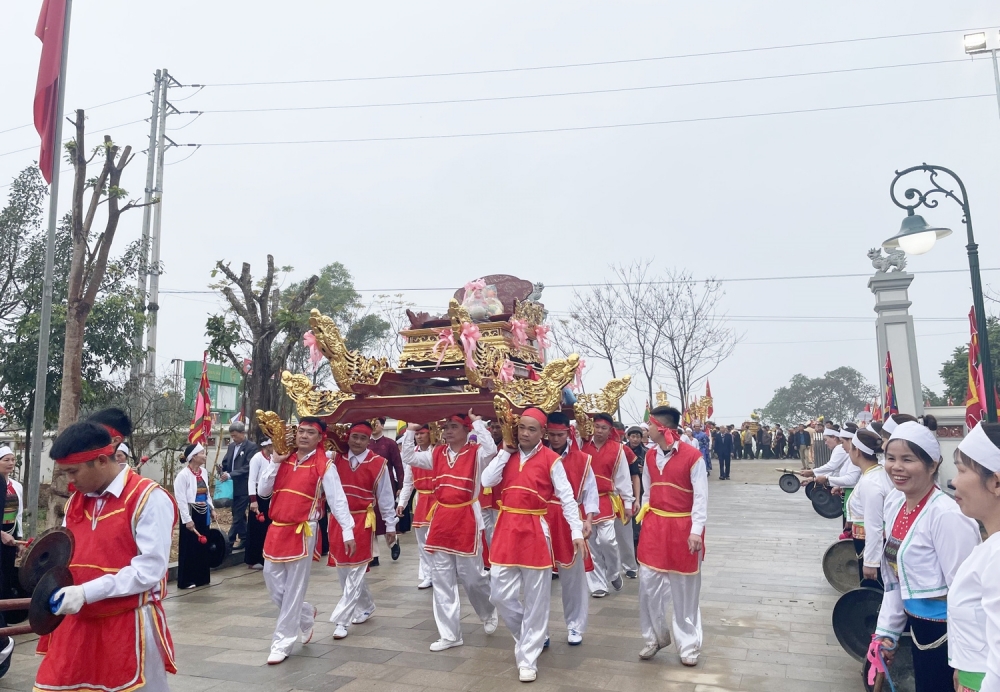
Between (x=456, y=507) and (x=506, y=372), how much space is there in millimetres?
1408

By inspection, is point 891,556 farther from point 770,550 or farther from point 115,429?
point 770,550

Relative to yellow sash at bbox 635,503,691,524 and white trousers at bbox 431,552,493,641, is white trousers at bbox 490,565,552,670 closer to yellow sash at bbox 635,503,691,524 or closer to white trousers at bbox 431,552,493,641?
white trousers at bbox 431,552,493,641


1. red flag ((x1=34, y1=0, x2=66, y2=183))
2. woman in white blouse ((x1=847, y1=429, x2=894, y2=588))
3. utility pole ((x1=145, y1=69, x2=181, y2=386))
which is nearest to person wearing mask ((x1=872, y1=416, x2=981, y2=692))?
woman in white blouse ((x1=847, y1=429, x2=894, y2=588))

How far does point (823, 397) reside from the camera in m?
60.5

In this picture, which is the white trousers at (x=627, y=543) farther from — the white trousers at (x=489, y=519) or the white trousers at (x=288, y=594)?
the white trousers at (x=288, y=594)

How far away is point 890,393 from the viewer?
443 inches

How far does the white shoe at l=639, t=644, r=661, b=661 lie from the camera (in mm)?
5328

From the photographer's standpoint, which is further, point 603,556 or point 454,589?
→ point 603,556

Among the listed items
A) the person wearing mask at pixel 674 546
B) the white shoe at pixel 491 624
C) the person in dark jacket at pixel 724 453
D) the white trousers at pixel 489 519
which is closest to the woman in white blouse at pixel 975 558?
the person wearing mask at pixel 674 546

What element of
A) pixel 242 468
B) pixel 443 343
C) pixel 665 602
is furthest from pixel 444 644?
pixel 242 468

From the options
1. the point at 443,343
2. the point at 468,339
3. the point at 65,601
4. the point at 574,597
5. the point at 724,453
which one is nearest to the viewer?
the point at 65,601

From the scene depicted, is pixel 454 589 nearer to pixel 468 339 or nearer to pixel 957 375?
pixel 468 339

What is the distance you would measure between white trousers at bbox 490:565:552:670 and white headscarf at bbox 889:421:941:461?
2813 mm

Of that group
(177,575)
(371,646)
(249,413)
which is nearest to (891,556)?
(371,646)
